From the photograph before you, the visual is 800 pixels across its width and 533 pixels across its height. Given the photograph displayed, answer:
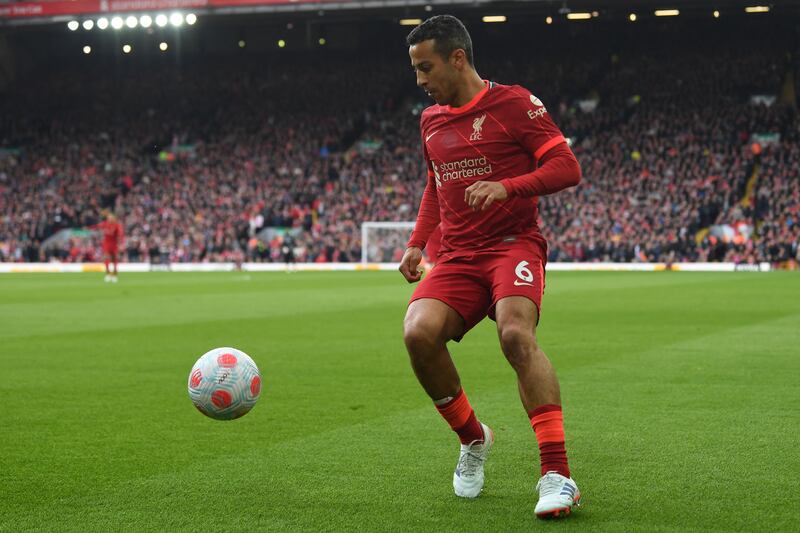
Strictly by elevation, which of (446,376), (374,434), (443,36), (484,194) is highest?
(443,36)

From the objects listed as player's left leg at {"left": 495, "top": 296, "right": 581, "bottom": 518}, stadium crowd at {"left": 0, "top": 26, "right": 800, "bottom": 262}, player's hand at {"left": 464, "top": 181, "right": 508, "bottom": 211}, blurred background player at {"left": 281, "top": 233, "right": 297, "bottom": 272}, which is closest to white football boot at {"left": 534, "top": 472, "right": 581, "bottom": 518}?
player's left leg at {"left": 495, "top": 296, "right": 581, "bottom": 518}

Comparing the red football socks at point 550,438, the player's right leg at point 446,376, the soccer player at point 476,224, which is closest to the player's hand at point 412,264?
the soccer player at point 476,224

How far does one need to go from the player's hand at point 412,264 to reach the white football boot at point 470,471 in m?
1.00

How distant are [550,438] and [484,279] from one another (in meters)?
0.87

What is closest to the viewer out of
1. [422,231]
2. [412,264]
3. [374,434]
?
[412,264]

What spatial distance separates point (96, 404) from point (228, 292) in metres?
17.0

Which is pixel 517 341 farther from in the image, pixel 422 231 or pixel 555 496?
pixel 422 231

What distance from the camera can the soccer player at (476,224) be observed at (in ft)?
15.9

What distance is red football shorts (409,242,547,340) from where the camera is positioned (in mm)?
4977

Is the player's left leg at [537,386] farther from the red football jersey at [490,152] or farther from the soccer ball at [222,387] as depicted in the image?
the soccer ball at [222,387]

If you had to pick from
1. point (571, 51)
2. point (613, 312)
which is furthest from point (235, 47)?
point (613, 312)

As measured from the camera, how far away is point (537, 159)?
200 inches

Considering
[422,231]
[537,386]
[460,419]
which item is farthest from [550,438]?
[422,231]

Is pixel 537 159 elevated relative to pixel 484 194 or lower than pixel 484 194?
elevated
